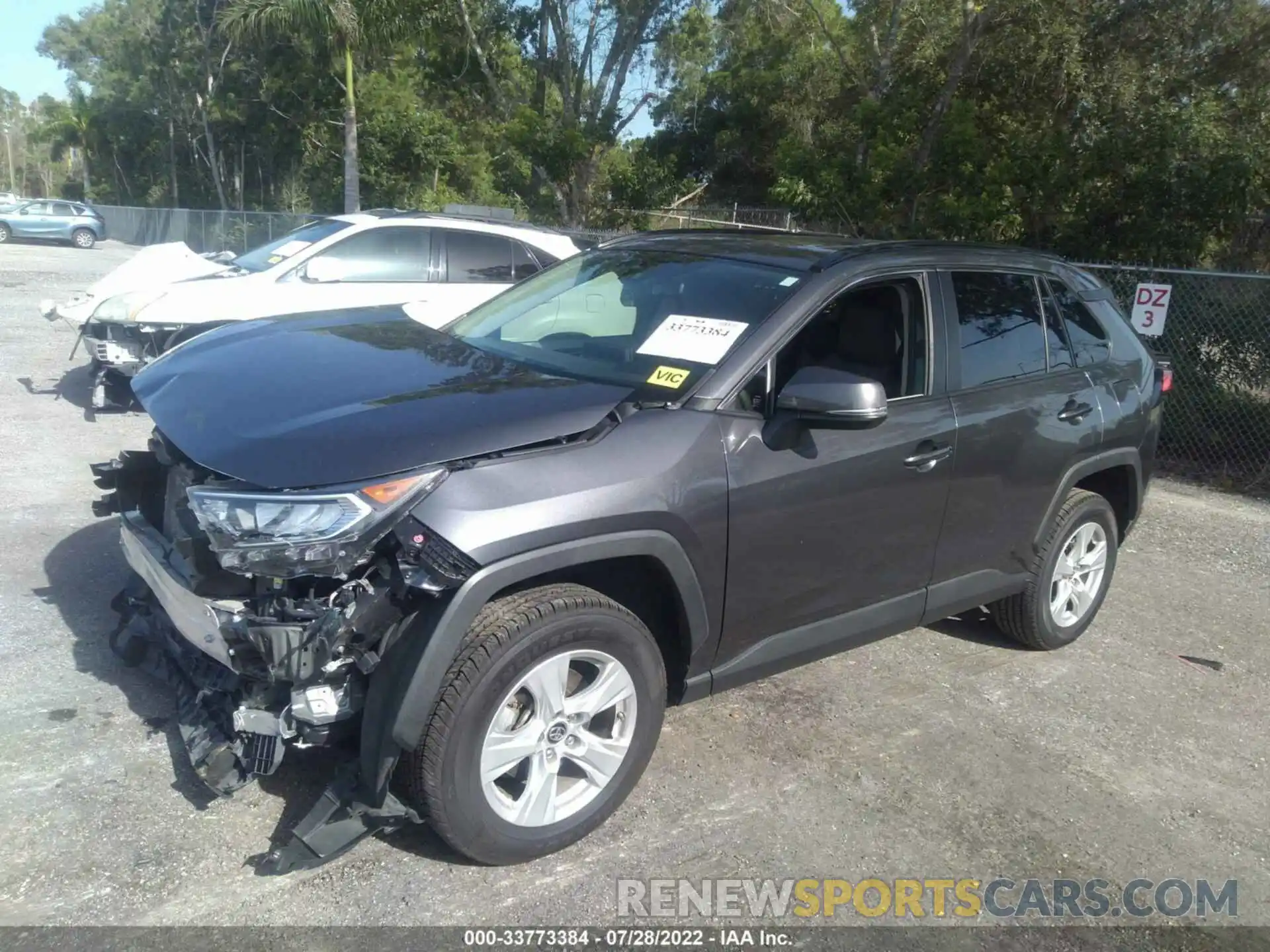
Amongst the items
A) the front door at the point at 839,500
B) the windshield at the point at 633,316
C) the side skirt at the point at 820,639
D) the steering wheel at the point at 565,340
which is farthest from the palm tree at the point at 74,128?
the side skirt at the point at 820,639

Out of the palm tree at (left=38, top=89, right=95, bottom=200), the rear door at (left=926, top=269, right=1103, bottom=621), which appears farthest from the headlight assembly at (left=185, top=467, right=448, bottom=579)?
the palm tree at (left=38, top=89, right=95, bottom=200)

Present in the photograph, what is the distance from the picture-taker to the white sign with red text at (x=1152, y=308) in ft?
28.3

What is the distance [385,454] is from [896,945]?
2.01 m

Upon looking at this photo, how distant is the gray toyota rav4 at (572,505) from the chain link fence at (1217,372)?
470 cm

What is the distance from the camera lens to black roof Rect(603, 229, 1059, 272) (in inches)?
161

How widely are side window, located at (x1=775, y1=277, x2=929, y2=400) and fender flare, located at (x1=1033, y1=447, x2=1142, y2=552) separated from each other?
3.41ft

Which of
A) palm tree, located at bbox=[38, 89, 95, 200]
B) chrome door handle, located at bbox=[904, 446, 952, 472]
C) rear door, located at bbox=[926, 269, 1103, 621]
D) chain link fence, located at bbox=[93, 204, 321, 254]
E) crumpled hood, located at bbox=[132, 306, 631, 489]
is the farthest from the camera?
palm tree, located at bbox=[38, 89, 95, 200]

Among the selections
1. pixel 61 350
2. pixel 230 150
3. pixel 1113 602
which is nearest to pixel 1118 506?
pixel 1113 602

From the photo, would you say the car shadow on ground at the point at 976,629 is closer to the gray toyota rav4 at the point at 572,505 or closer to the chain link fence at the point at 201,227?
the gray toyota rav4 at the point at 572,505

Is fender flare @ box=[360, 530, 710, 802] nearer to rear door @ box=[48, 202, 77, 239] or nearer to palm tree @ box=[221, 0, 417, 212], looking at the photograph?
palm tree @ box=[221, 0, 417, 212]

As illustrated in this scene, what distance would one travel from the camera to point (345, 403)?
3287 mm

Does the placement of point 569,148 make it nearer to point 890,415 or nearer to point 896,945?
point 890,415

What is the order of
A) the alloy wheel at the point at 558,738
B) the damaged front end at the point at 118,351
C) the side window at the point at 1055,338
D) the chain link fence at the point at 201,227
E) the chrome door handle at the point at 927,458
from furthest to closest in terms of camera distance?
the chain link fence at the point at 201,227
the damaged front end at the point at 118,351
the side window at the point at 1055,338
the chrome door handle at the point at 927,458
the alloy wheel at the point at 558,738

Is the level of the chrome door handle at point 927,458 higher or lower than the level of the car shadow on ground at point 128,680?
higher
